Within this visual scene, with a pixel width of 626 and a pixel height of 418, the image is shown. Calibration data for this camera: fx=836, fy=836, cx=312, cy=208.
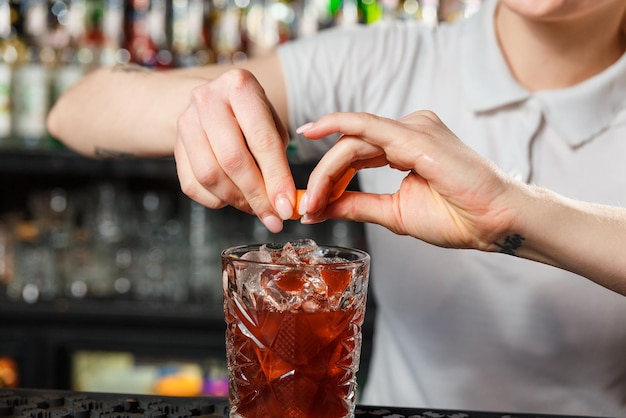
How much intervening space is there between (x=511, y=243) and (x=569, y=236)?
0.22ft

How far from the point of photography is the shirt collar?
4.64 ft

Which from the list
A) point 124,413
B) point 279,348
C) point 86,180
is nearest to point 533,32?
point 279,348

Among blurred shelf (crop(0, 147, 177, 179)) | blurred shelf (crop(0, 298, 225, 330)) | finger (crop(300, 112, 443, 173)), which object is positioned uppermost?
finger (crop(300, 112, 443, 173))

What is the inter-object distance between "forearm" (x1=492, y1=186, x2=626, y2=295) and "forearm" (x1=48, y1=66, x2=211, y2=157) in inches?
23.3

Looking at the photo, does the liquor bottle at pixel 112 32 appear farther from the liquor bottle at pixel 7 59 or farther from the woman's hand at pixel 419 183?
the woman's hand at pixel 419 183

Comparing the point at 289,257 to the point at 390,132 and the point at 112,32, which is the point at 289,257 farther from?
the point at 112,32

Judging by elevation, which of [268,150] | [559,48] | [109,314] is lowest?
[109,314]

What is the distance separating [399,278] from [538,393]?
315 mm

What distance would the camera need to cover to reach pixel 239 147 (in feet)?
3.25

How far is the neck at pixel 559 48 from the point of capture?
138cm

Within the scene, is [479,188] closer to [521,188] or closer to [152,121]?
[521,188]

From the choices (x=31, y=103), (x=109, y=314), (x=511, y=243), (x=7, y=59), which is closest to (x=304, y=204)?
(x=511, y=243)

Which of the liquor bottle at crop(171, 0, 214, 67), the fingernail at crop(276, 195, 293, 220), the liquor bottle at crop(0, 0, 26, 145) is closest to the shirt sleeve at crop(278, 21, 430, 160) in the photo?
the fingernail at crop(276, 195, 293, 220)

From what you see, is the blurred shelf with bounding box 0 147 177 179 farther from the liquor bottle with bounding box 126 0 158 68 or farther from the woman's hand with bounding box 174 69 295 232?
the woman's hand with bounding box 174 69 295 232
